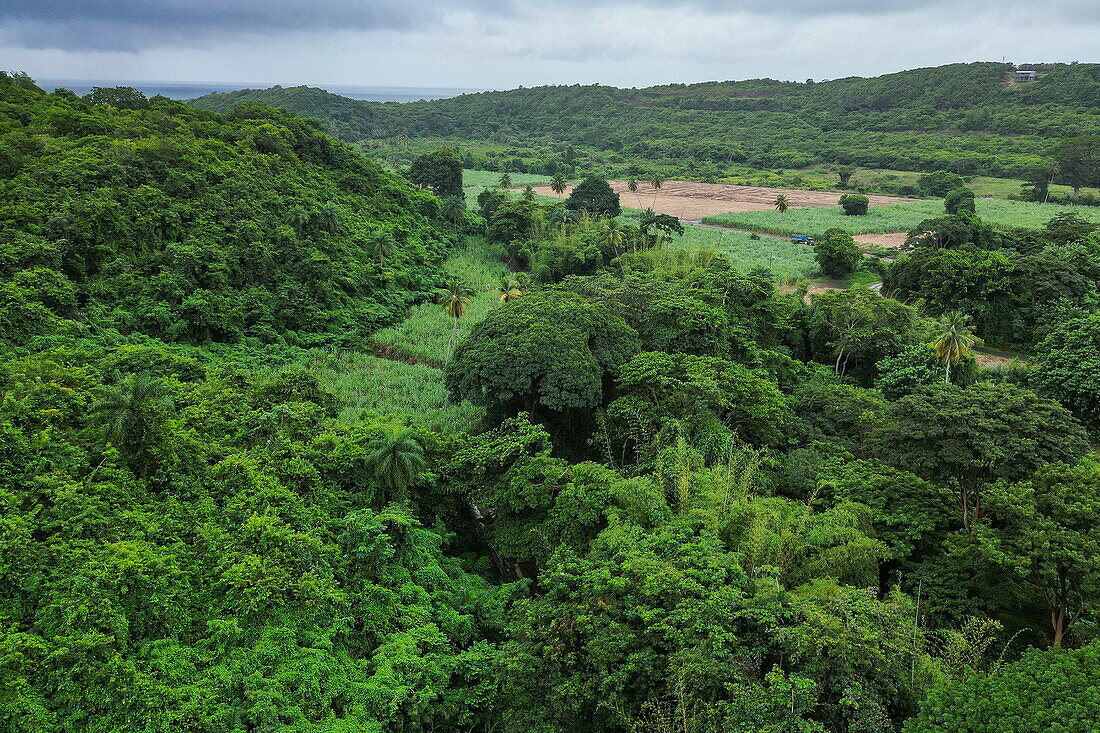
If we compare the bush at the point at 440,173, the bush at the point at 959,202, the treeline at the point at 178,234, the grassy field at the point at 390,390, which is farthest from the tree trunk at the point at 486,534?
the bush at the point at 959,202

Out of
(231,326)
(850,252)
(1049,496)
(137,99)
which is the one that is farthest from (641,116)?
(1049,496)

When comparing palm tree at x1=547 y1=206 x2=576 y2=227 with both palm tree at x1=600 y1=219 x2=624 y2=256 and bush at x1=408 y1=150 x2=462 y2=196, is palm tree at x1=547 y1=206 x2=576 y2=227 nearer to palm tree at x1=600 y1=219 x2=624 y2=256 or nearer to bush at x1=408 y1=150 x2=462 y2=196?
palm tree at x1=600 y1=219 x2=624 y2=256

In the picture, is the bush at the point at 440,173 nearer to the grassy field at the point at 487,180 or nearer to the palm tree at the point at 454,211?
the palm tree at the point at 454,211

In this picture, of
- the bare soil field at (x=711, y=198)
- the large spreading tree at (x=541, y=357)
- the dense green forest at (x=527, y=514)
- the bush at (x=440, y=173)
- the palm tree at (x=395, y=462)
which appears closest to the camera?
the dense green forest at (x=527, y=514)

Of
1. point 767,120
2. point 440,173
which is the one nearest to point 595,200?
point 440,173

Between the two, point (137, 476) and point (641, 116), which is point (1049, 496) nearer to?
point (137, 476)

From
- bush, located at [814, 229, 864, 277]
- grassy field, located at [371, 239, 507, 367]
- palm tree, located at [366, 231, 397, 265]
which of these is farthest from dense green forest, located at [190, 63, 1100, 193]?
palm tree, located at [366, 231, 397, 265]
